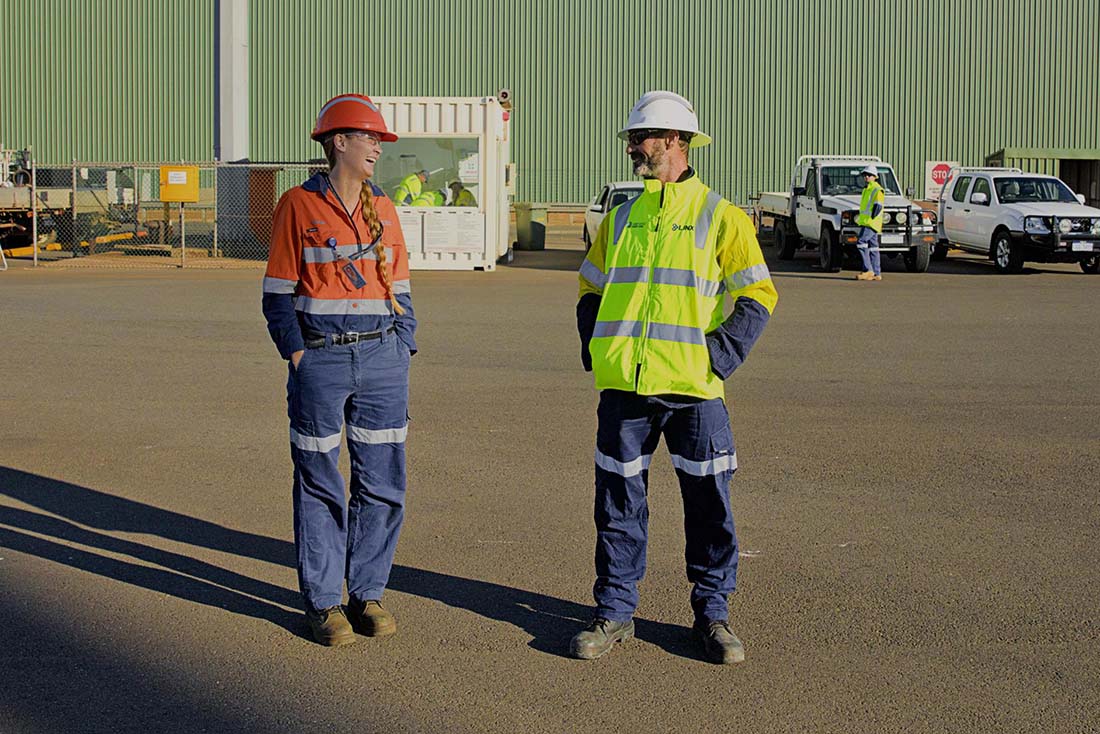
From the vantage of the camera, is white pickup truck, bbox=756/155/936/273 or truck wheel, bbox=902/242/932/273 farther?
truck wheel, bbox=902/242/932/273

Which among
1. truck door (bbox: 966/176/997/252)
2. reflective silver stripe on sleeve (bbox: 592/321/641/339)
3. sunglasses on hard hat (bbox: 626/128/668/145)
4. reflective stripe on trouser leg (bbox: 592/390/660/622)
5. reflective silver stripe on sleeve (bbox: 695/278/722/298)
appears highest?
truck door (bbox: 966/176/997/252)

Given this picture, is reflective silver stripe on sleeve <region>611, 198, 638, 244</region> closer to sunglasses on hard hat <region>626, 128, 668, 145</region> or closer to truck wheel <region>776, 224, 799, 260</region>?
sunglasses on hard hat <region>626, 128, 668, 145</region>

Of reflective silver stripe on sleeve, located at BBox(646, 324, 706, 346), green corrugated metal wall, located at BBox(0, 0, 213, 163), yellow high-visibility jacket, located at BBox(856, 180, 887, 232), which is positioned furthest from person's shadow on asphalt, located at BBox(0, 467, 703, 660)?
green corrugated metal wall, located at BBox(0, 0, 213, 163)

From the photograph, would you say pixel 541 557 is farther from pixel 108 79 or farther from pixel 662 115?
pixel 108 79

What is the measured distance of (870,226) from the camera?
75.2 feet

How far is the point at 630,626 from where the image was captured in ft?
17.8

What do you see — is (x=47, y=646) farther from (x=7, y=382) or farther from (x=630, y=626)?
(x=7, y=382)

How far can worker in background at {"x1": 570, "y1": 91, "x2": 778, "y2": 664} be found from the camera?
515 centimetres

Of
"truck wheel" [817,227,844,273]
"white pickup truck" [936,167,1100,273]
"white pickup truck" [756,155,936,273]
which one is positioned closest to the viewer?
"white pickup truck" [936,167,1100,273]

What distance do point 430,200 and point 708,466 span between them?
21.1 meters

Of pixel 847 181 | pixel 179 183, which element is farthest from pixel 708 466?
pixel 179 183

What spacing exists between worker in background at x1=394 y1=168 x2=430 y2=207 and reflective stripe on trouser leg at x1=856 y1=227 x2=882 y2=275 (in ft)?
25.8

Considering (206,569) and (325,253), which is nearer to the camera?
(325,253)

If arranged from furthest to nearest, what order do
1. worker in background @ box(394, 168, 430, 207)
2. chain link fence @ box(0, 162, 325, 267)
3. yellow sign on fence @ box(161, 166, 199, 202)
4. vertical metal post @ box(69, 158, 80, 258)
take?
1. vertical metal post @ box(69, 158, 80, 258)
2. chain link fence @ box(0, 162, 325, 267)
3. yellow sign on fence @ box(161, 166, 199, 202)
4. worker in background @ box(394, 168, 430, 207)
